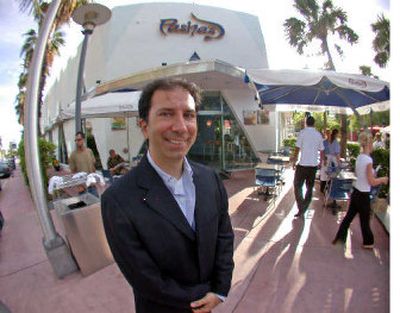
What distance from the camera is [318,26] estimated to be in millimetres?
14477

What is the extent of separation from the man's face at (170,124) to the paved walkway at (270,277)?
2.21 meters

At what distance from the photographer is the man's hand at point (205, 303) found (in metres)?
1.55

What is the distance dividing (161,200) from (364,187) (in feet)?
11.8

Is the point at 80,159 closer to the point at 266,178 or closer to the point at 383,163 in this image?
the point at 266,178

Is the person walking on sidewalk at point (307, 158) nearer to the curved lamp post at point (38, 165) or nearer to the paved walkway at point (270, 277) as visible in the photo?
the paved walkway at point (270, 277)

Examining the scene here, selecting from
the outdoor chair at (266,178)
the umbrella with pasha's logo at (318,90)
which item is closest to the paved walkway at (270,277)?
the outdoor chair at (266,178)

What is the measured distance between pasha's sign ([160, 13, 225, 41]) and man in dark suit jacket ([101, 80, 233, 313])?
13.1 metres

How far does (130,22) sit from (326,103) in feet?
30.3

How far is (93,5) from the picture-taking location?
5.67 m

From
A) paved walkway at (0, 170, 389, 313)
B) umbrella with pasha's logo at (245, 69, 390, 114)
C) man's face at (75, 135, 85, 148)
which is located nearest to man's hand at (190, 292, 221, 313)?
paved walkway at (0, 170, 389, 313)

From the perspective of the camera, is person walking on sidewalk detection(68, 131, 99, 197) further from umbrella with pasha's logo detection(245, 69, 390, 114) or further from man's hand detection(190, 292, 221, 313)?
man's hand detection(190, 292, 221, 313)

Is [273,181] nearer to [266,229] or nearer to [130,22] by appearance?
[266,229]

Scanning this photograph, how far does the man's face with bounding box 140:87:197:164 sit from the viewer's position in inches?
59.1

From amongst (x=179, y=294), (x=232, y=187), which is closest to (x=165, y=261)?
(x=179, y=294)
